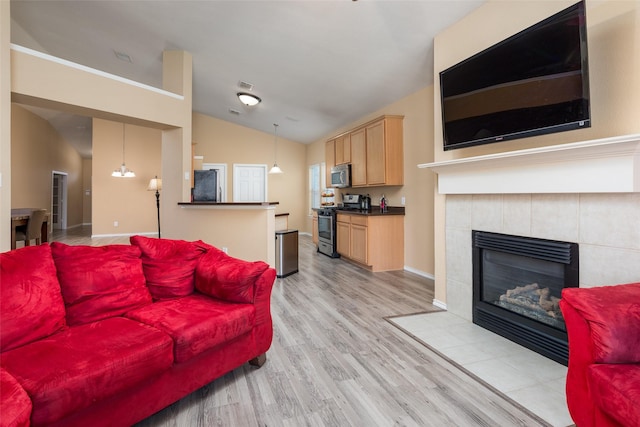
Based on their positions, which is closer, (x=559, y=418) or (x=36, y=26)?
(x=559, y=418)

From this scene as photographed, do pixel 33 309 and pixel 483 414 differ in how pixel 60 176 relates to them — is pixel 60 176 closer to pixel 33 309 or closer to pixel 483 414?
pixel 33 309

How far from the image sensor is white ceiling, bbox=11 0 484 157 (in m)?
3.00

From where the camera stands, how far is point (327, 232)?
6020mm

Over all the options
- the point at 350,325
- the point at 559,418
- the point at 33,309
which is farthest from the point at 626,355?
the point at 33,309

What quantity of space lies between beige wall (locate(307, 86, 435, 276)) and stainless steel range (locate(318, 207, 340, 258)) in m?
1.30

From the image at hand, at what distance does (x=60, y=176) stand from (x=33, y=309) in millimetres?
11485

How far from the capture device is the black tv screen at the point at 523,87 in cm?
188

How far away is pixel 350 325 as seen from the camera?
107 inches

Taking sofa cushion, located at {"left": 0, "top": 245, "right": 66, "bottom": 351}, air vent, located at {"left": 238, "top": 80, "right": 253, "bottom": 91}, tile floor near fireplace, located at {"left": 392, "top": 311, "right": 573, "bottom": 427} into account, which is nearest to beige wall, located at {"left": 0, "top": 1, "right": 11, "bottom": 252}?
sofa cushion, located at {"left": 0, "top": 245, "right": 66, "bottom": 351}

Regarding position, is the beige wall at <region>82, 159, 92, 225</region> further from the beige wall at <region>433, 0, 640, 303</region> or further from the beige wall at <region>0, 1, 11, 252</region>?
the beige wall at <region>433, 0, 640, 303</region>

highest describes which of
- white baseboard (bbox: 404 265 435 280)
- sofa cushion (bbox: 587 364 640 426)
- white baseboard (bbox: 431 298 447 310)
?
sofa cushion (bbox: 587 364 640 426)

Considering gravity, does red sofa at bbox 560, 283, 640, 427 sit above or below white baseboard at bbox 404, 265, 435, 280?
above

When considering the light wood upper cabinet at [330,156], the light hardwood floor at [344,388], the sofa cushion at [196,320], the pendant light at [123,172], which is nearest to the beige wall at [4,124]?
the sofa cushion at [196,320]

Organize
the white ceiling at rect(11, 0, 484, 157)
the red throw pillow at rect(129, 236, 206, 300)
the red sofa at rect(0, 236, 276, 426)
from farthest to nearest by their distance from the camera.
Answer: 1. the white ceiling at rect(11, 0, 484, 157)
2. the red throw pillow at rect(129, 236, 206, 300)
3. the red sofa at rect(0, 236, 276, 426)
